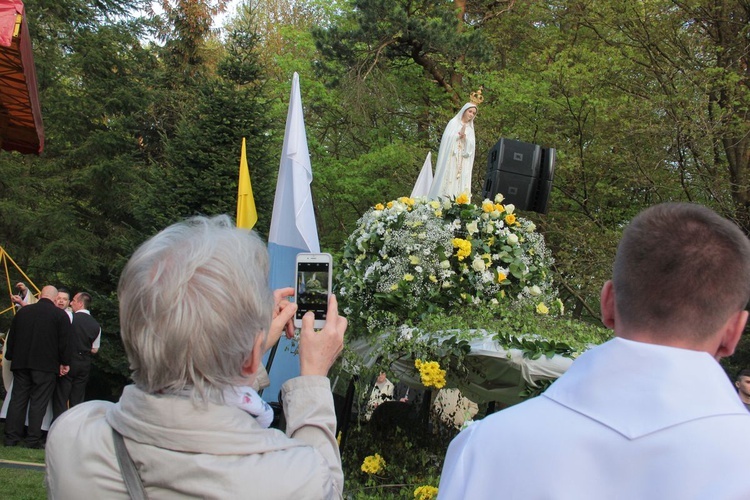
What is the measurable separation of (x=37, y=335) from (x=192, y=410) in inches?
304

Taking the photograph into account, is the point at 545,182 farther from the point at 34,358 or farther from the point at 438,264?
the point at 34,358

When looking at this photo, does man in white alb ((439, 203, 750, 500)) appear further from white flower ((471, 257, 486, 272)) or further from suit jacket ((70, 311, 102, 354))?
suit jacket ((70, 311, 102, 354))

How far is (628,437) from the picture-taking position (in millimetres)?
1174

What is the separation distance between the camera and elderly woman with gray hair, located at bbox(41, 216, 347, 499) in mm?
1415

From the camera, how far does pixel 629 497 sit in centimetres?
117

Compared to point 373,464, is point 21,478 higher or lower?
lower

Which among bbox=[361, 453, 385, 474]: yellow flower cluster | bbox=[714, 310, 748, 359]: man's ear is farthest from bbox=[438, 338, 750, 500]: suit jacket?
bbox=[361, 453, 385, 474]: yellow flower cluster

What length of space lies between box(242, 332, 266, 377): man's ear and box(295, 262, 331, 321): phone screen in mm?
1470

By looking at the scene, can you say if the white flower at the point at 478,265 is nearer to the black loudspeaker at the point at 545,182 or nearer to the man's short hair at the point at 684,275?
the man's short hair at the point at 684,275

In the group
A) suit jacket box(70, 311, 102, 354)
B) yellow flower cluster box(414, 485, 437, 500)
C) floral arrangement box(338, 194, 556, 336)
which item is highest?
floral arrangement box(338, 194, 556, 336)

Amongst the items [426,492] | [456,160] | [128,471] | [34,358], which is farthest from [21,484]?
[128,471]

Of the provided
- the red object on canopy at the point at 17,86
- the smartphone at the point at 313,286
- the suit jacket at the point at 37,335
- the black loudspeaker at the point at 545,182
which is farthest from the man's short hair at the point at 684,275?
the suit jacket at the point at 37,335

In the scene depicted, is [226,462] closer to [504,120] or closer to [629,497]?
[629,497]

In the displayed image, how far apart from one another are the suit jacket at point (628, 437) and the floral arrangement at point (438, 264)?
3348 millimetres
